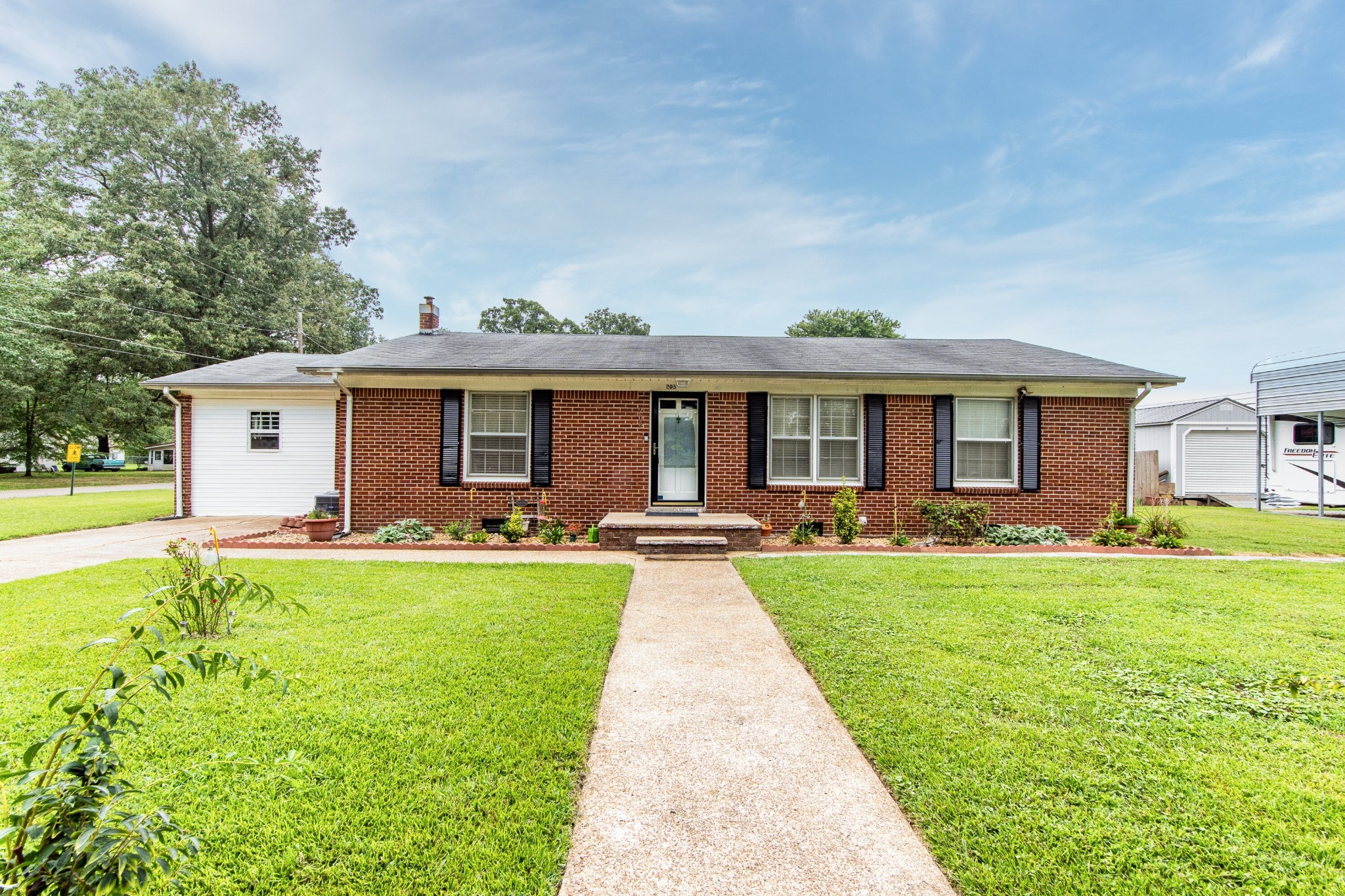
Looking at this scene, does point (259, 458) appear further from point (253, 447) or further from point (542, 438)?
point (542, 438)

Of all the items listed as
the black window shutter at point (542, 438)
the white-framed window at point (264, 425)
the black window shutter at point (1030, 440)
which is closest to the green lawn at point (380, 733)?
the black window shutter at point (542, 438)

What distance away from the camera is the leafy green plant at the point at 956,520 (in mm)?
9250

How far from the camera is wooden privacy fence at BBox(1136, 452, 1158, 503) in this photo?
17188mm

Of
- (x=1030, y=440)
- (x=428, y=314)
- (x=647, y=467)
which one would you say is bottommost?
(x=647, y=467)

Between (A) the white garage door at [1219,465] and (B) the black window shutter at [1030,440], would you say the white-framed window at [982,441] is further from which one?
(A) the white garage door at [1219,465]

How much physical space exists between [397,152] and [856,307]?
103ft

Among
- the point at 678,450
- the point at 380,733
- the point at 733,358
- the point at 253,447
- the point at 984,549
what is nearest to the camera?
the point at 380,733

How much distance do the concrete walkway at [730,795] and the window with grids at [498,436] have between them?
6.56 meters

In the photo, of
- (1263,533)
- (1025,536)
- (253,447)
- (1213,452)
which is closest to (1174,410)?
(1213,452)

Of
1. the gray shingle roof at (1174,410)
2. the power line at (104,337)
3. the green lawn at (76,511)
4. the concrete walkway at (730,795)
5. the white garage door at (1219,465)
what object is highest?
the power line at (104,337)

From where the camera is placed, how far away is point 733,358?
10.6m

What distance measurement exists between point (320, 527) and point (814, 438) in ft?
27.9

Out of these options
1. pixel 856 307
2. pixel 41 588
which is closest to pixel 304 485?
pixel 41 588

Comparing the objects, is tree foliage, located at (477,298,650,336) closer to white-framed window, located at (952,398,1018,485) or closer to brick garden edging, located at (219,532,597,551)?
white-framed window, located at (952,398,1018,485)
